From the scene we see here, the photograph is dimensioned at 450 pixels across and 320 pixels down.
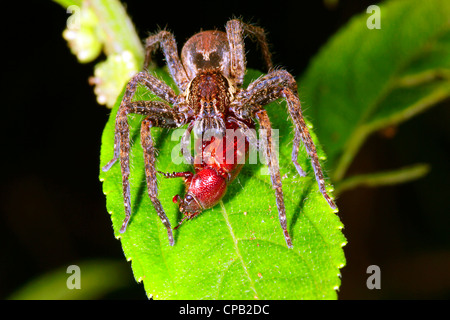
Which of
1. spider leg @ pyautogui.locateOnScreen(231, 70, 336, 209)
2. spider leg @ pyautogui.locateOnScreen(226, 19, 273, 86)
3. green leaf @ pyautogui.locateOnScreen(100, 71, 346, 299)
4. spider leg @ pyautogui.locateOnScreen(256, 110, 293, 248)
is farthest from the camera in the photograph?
spider leg @ pyautogui.locateOnScreen(226, 19, 273, 86)

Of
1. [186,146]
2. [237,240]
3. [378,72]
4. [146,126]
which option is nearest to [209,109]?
[186,146]

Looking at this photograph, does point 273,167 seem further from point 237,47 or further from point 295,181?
point 237,47

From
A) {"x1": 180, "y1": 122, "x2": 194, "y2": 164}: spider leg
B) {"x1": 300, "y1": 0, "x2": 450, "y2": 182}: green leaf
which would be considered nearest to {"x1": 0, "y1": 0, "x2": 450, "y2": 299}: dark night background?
{"x1": 300, "y1": 0, "x2": 450, "y2": 182}: green leaf

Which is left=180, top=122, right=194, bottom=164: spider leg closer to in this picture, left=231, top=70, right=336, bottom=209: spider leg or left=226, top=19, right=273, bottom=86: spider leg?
left=231, top=70, right=336, bottom=209: spider leg

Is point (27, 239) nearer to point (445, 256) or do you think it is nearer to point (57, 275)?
point (57, 275)

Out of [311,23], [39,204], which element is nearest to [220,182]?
[39,204]

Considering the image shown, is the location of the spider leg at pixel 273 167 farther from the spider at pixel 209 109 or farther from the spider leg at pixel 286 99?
the spider leg at pixel 286 99

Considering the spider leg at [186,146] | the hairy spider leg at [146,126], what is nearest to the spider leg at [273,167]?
the spider leg at [186,146]
